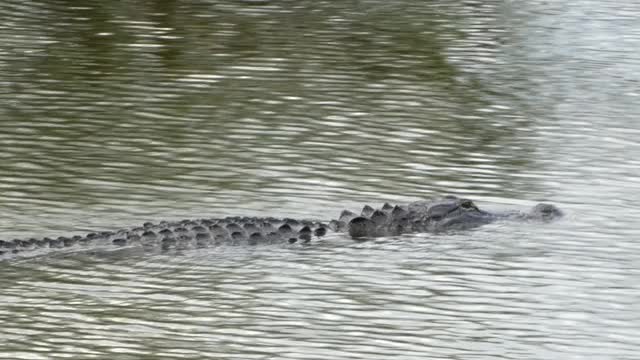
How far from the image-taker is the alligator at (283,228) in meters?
11.8

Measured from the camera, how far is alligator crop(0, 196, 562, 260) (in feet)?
38.6

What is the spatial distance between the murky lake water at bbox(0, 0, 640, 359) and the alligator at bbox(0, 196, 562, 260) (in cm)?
11

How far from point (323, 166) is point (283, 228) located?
2.21 metres

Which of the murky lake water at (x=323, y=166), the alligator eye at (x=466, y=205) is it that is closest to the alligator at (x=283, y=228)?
the alligator eye at (x=466, y=205)

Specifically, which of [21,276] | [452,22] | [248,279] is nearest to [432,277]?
[248,279]

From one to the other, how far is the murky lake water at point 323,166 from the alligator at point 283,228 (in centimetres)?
11

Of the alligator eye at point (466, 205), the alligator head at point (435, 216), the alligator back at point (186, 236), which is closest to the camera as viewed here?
the alligator back at point (186, 236)

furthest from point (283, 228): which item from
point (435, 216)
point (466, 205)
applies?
point (466, 205)

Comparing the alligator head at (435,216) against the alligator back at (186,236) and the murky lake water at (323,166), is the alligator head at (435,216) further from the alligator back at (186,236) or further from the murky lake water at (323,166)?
the alligator back at (186,236)

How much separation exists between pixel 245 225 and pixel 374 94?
552 cm

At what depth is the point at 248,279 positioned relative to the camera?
11164 millimetres

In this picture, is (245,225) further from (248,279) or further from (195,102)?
(195,102)

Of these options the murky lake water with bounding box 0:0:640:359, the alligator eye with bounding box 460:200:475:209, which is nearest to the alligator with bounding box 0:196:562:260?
the alligator eye with bounding box 460:200:475:209

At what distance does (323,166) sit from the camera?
46.5 feet
